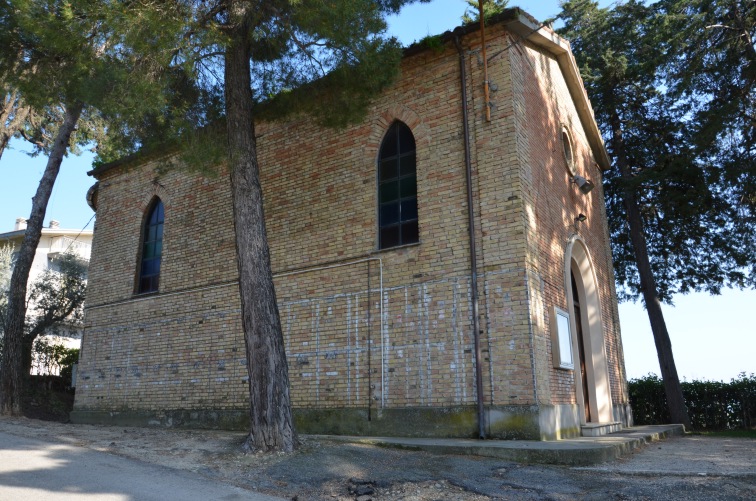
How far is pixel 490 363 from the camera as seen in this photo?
8688mm

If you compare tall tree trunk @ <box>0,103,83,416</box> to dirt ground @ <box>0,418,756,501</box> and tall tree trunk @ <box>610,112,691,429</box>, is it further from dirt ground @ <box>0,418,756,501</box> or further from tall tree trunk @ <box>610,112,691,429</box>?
tall tree trunk @ <box>610,112,691,429</box>

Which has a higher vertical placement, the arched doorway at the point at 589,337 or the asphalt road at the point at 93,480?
the arched doorway at the point at 589,337

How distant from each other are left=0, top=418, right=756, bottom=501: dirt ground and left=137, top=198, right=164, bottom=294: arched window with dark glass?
5.64 metres

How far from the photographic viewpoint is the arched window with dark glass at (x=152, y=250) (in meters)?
13.6

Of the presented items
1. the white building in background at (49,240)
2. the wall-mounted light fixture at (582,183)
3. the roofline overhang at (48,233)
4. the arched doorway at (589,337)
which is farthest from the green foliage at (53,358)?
the wall-mounted light fixture at (582,183)

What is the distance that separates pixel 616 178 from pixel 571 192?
265 inches

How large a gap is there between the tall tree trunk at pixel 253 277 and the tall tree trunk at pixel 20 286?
3674 mm

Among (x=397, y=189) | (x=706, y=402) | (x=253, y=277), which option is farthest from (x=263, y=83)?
(x=706, y=402)

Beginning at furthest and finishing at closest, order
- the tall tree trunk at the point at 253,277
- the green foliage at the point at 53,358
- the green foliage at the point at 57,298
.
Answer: the green foliage at the point at 53,358 < the green foliage at the point at 57,298 < the tall tree trunk at the point at 253,277

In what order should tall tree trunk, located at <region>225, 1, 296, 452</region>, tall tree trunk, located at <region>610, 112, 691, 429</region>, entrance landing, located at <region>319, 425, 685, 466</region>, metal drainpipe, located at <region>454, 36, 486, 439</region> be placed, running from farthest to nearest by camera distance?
tall tree trunk, located at <region>610, 112, 691, 429</region>, metal drainpipe, located at <region>454, 36, 486, 439</region>, tall tree trunk, located at <region>225, 1, 296, 452</region>, entrance landing, located at <region>319, 425, 685, 466</region>

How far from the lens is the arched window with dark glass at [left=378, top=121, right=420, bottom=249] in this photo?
10281 mm

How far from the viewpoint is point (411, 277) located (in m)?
9.72

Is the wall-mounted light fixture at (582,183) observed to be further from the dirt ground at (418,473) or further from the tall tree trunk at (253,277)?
the tall tree trunk at (253,277)

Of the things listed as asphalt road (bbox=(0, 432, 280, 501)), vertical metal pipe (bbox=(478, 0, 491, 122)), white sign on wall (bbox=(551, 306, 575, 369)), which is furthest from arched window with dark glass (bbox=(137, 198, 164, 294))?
white sign on wall (bbox=(551, 306, 575, 369))
